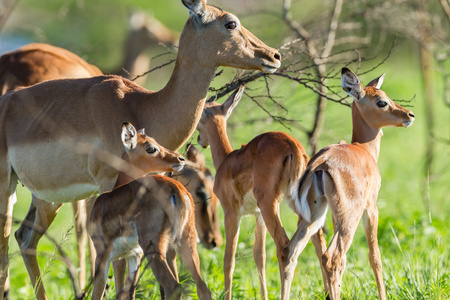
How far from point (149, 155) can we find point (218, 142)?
1.21m

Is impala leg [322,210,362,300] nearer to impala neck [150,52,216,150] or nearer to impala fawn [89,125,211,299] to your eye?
impala fawn [89,125,211,299]

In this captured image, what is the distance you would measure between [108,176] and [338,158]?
1.66 meters

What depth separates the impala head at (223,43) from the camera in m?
5.07

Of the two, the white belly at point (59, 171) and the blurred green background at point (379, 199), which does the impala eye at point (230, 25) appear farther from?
the white belly at point (59, 171)

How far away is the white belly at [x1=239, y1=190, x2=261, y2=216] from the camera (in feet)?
17.8

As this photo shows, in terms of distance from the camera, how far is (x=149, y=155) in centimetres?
484

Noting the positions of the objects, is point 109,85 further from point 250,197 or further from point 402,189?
point 402,189

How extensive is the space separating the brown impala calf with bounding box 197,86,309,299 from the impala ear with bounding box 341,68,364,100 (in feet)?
1.80

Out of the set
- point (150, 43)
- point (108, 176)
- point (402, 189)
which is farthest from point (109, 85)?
point (402, 189)

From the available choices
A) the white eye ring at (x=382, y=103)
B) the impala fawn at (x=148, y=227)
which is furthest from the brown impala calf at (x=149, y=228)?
the white eye ring at (x=382, y=103)

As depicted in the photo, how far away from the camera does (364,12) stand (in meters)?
7.61

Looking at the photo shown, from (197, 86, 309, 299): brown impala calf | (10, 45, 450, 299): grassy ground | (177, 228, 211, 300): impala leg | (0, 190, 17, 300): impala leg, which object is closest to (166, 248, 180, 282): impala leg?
(10, 45, 450, 299): grassy ground

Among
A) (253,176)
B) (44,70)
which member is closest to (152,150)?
(253,176)

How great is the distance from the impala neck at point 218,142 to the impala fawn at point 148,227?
1394mm
